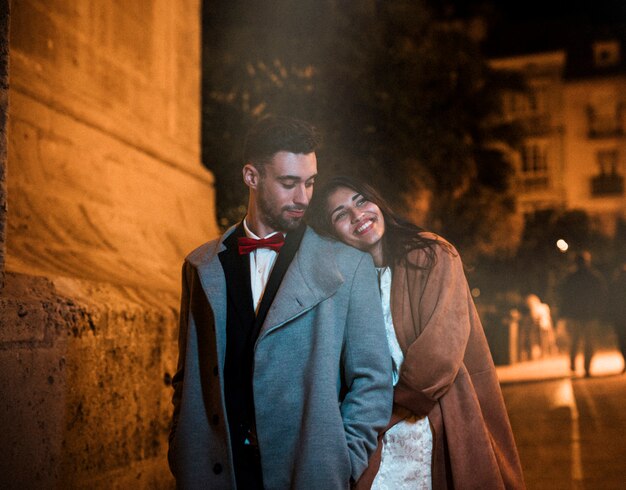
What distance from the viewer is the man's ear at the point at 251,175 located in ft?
10.7

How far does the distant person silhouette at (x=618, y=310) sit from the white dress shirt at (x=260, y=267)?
8.54m

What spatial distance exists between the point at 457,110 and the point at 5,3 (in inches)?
538

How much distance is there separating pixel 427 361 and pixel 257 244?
2.61 ft

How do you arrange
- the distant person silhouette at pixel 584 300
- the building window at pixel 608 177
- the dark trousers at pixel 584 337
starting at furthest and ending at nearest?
the building window at pixel 608 177
the dark trousers at pixel 584 337
the distant person silhouette at pixel 584 300

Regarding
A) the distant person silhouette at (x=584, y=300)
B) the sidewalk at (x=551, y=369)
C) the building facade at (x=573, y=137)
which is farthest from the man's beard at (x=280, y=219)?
the building facade at (x=573, y=137)

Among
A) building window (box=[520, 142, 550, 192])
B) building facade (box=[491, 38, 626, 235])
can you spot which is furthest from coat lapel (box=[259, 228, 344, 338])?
building window (box=[520, 142, 550, 192])

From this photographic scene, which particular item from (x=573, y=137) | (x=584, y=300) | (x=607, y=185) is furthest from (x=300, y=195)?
(x=573, y=137)

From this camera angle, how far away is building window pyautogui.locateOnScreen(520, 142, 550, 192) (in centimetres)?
5053

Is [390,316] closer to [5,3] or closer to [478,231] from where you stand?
[5,3]

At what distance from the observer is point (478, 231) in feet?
62.8

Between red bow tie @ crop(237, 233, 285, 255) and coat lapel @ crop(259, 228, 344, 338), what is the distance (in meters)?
0.11

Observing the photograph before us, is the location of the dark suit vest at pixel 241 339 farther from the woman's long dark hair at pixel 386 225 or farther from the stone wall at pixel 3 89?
the stone wall at pixel 3 89

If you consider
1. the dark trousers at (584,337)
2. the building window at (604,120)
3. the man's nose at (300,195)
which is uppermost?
the building window at (604,120)

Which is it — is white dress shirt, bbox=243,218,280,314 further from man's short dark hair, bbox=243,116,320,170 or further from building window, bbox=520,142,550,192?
building window, bbox=520,142,550,192
